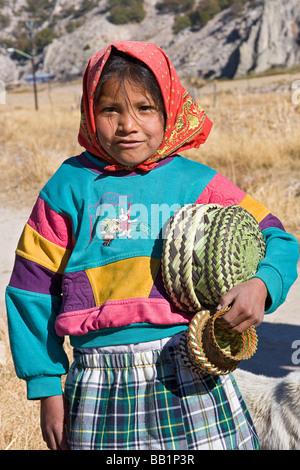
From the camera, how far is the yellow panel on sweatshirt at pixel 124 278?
4.95 feet

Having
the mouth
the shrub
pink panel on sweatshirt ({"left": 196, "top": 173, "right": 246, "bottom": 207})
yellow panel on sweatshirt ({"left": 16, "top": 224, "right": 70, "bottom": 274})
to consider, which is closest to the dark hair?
the mouth

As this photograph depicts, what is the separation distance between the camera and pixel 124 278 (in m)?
1.52

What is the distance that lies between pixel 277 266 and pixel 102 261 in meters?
0.45

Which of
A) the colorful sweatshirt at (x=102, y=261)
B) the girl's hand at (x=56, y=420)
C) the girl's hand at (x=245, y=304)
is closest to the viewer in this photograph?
the girl's hand at (x=245, y=304)

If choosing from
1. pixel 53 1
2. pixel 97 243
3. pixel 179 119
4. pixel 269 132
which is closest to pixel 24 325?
pixel 97 243

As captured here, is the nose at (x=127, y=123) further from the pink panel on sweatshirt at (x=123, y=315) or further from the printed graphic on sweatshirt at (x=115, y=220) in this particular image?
the pink panel on sweatshirt at (x=123, y=315)

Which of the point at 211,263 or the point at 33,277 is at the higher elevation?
the point at 211,263

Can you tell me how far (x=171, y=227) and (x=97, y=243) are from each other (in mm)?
207

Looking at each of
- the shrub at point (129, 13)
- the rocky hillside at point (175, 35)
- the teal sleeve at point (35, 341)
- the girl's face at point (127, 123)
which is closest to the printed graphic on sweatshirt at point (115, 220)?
the girl's face at point (127, 123)

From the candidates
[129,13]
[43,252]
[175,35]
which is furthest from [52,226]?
[129,13]

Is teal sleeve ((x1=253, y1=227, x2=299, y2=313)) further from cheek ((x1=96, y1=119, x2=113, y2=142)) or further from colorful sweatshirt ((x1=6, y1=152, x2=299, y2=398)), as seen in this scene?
cheek ((x1=96, y1=119, x2=113, y2=142))

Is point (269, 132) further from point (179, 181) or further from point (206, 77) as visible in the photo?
point (206, 77)

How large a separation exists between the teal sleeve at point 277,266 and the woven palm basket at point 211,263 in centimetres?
4

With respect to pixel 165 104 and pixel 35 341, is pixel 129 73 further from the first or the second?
pixel 35 341
